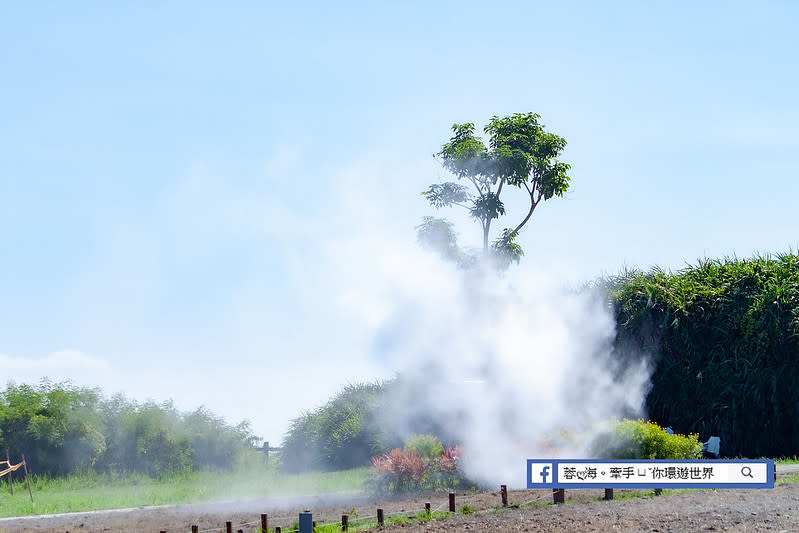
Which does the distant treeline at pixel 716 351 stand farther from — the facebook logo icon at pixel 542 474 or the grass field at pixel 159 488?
the facebook logo icon at pixel 542 474

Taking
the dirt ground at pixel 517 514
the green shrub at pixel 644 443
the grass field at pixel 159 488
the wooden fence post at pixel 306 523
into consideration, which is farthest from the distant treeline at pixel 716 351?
the wooden fence post at pixel 306 523

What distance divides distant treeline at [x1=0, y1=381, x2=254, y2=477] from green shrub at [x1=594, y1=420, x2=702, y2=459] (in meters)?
16.9

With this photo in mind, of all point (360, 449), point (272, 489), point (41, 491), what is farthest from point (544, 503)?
point (41, 491)

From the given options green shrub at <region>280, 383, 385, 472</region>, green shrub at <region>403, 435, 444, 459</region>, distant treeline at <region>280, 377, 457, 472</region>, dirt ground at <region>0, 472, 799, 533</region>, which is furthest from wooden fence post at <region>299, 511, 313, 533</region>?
green shrub at <region>280, 383, 385, 472</region>

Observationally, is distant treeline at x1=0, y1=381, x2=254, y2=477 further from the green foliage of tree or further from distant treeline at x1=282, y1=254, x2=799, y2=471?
the green foliage of tree

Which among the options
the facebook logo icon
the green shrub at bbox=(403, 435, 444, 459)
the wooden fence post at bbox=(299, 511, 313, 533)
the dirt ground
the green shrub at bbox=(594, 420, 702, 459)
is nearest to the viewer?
the wooden fence post at bbox=(299, 511, 313, 533)

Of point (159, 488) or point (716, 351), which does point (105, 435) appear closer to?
point (159, 488)

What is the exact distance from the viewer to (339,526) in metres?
14.2

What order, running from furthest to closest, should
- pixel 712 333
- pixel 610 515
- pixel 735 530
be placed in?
pixel 712 333 < pixel 610 515 < pixel 735 530

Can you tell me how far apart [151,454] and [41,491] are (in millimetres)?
4112

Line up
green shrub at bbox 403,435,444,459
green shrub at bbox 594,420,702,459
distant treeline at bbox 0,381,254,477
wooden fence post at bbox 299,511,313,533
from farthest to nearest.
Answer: distant treeline at bbox 0,381,254,477 < green shrub at bbox 403,435,444,459 < green shrub at bbox 594,420,702,459 < wooden fence post at bbox 299,511,313,533

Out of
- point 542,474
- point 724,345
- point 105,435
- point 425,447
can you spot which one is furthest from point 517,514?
point 105,435

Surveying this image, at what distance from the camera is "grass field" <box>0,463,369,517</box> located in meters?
21.8

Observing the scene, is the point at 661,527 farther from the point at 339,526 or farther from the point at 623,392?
the point at 623,392
